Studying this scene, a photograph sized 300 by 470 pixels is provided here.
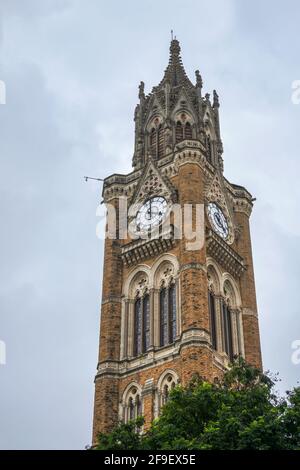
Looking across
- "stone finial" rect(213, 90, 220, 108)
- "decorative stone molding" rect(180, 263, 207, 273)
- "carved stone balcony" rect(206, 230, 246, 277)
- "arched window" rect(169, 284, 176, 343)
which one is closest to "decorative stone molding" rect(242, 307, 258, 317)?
"carved stone balcony" rect(206, 230, 246, 277)

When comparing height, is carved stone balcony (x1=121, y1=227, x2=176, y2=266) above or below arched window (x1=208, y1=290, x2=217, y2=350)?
above

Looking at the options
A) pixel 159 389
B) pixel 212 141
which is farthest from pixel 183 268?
pixel 212 141

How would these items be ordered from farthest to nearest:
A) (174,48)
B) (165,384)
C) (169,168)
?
(174,48) → (169,168) → (165,384)

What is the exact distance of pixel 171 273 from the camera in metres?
45.8

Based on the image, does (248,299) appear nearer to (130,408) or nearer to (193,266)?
(193,266)

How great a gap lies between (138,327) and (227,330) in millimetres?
4869

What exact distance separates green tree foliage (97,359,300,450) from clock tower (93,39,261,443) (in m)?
10.2

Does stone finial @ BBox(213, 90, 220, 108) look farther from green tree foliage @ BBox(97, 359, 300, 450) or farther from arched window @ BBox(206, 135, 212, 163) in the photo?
green tree foliage @ BBox(97, 359, 300, 450)

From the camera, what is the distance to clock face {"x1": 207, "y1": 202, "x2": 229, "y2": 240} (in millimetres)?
48156

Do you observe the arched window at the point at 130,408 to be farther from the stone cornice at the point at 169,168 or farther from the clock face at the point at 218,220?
the stone cornice at the point at 169,168

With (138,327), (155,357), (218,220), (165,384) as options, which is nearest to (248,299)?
(218,220)

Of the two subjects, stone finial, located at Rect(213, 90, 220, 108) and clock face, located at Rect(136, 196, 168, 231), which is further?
stone finial, located at Rect(213, 90, 220, 108)

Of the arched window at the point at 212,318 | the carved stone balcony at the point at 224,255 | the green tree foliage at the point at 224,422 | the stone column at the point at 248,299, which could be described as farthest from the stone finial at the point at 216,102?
the green tree foliage at the point at 224,422

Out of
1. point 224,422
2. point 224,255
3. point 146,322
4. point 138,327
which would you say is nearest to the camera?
point 224,422
